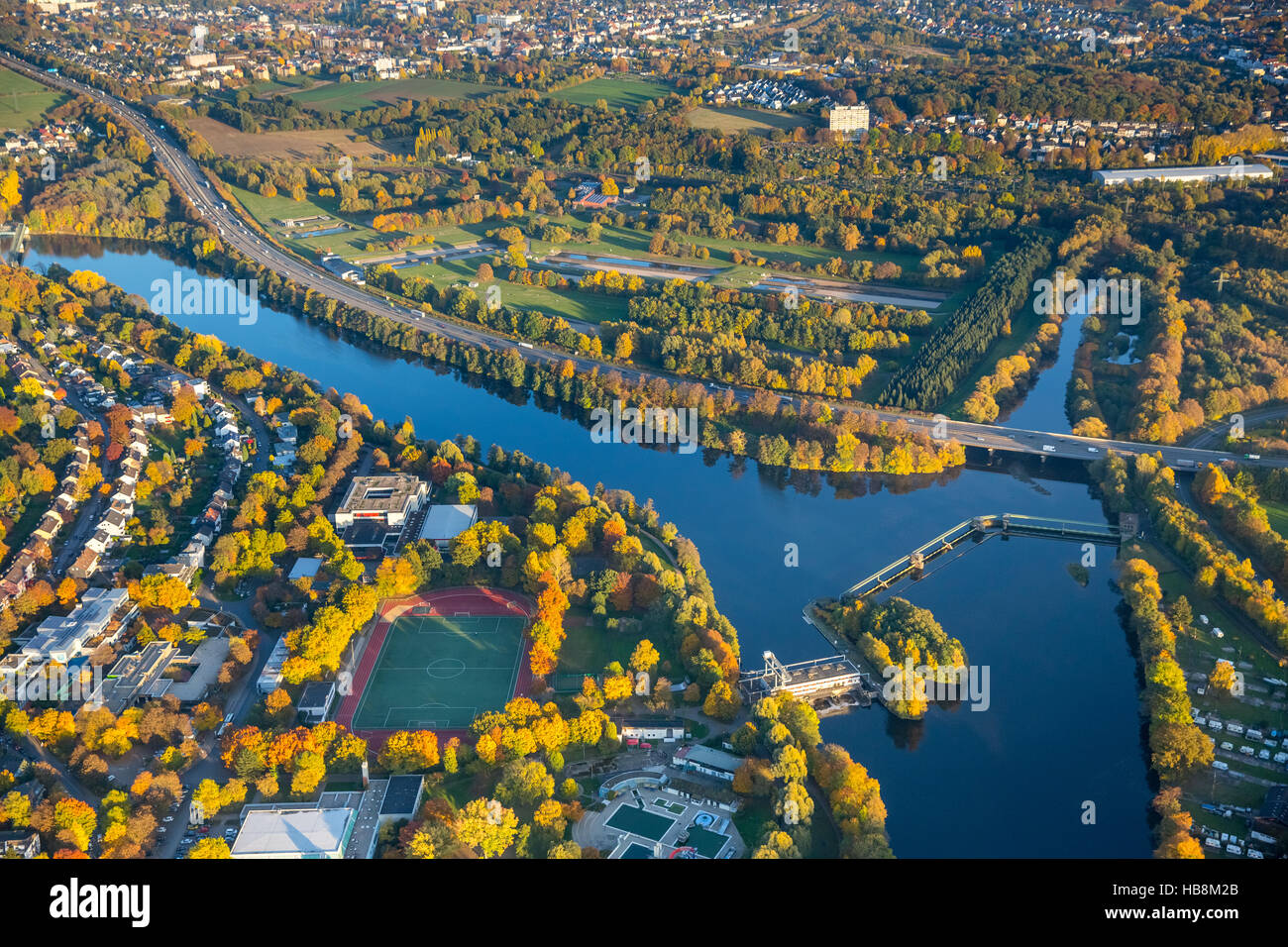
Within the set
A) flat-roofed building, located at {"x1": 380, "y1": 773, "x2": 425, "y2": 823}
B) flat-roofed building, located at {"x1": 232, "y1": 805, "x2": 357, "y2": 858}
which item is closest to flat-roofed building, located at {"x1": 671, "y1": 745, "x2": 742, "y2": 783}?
flat-roofed building, located at {"x1": 380, "y1": 773, "x2": 425, "y2": 823}

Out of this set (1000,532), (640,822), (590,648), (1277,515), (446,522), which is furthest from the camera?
(1000,532)

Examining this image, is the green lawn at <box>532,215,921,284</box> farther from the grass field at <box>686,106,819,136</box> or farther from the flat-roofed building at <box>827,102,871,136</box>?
the flat-roofed building at <box>827,102,871,136</box>

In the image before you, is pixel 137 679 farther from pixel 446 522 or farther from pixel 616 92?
pixel 616 92

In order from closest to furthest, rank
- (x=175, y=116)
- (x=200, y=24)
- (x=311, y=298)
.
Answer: (x=311, y=298) < (x=175, y=116) < (x=200, y=24)

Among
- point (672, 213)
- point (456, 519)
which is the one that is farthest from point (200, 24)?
point (456, 519)

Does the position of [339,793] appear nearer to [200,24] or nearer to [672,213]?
[672,213]

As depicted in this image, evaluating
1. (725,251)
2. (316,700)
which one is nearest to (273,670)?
(316,700)

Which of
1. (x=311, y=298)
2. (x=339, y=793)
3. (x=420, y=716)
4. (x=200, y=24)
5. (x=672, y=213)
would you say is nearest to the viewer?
(x=339, y=793)
